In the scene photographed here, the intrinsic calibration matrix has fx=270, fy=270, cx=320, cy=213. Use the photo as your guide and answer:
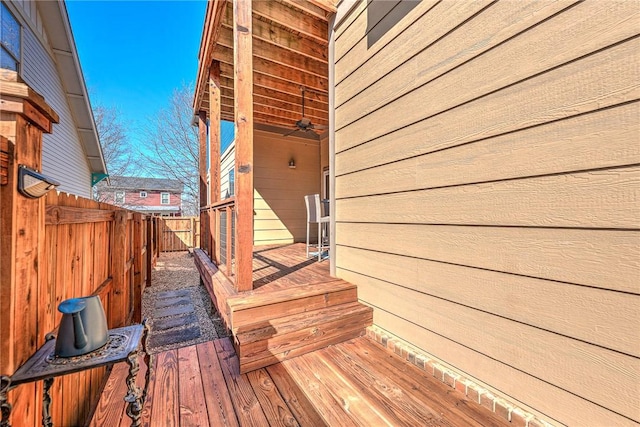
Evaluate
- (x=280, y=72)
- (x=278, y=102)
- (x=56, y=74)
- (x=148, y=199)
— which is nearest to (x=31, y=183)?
(x=280, y=72)

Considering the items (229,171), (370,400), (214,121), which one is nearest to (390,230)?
(370,400)

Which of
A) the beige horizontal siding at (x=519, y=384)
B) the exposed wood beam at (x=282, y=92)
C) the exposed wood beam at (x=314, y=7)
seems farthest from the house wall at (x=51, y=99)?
the beige horizontal siding at (x=519, y=384)

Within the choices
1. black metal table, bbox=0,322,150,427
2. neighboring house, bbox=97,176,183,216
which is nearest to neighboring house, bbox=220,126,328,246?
black metal table, bbox=0,322,150,427

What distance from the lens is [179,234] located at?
34.1ft

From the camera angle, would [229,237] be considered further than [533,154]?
Yes

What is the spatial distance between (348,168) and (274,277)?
1342 millimetres

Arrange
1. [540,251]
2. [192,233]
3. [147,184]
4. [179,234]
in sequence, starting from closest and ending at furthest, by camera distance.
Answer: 1. [540,251]
2. [192,233]
3. [179,234]
4. [147,184]

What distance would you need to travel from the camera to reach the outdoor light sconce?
0.92m

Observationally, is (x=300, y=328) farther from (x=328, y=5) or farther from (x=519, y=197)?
(x=328, y=5)

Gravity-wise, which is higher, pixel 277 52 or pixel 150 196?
pixel 277 52

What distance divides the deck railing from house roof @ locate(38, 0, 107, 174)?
20.0 feet

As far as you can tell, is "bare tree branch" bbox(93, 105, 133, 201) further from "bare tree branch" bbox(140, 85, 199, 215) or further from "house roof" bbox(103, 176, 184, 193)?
"house roof" bbox(103, 176, 184, 193)

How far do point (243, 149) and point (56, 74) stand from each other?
7.58m

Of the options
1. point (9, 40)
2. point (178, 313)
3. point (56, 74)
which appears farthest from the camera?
point (56, 74)
